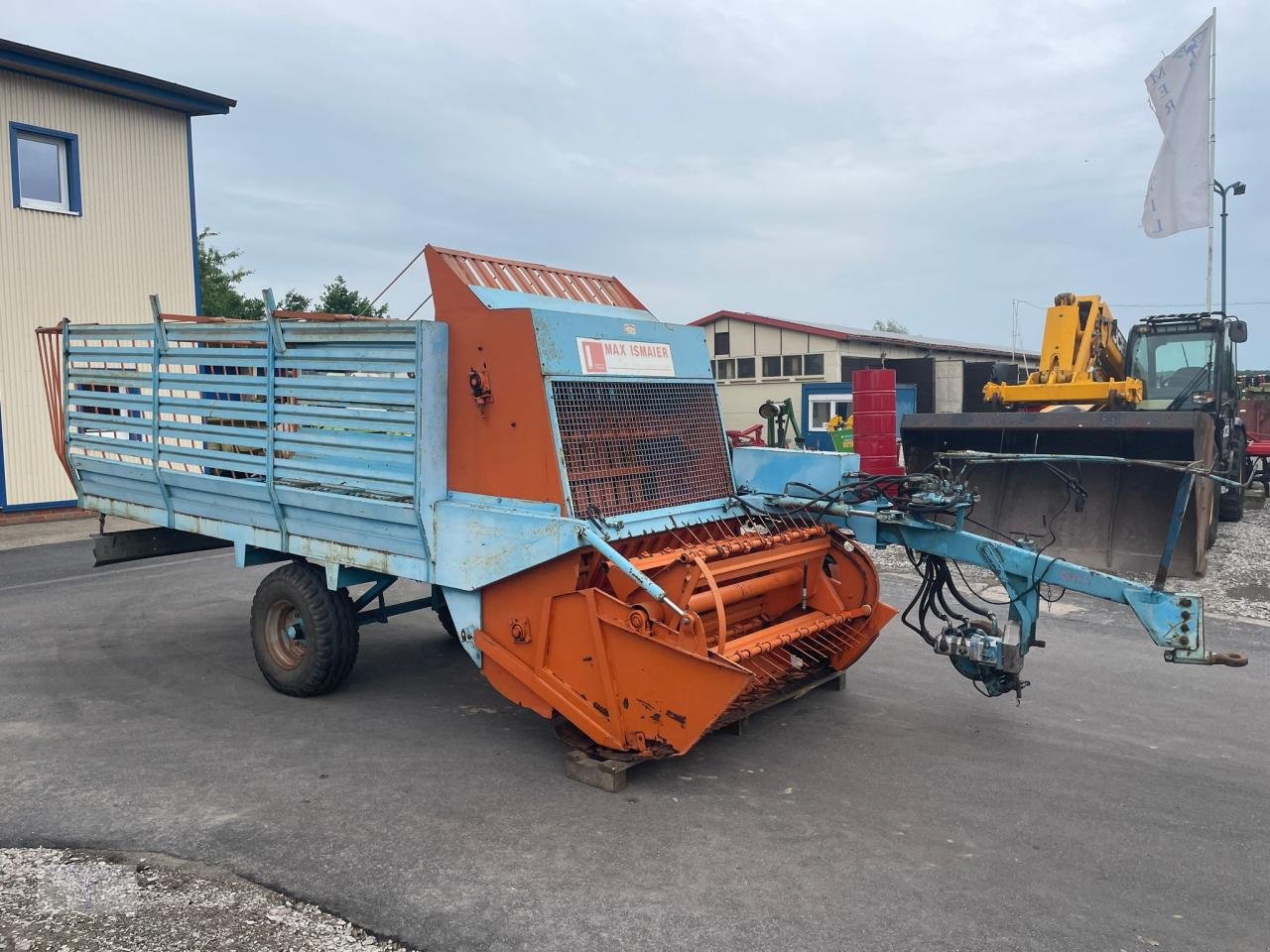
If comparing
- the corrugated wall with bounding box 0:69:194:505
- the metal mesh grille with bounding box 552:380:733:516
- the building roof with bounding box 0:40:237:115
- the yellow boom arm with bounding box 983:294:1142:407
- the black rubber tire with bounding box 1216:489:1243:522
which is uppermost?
the building roof with bounding box 0:40:237:115

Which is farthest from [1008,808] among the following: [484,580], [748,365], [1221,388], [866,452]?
[748,365]

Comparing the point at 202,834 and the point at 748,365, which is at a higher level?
the point at 748,365

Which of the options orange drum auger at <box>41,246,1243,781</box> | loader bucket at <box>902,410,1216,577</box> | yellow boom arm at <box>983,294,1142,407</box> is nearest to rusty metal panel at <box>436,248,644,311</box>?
orange drum auger at <box>41,246,1243,781</box>

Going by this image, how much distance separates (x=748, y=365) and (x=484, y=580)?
70.3 feet

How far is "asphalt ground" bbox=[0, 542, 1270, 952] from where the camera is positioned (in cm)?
334

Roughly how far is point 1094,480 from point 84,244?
1399 cm

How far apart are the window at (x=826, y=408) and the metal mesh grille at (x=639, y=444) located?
14642 millimetres

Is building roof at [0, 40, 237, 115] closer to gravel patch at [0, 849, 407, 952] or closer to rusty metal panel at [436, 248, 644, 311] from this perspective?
rusty metal panel at [436, 248, 644, 311]

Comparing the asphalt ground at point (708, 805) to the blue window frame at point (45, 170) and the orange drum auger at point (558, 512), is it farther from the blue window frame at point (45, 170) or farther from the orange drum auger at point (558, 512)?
the blue window frame at point (45, 170)

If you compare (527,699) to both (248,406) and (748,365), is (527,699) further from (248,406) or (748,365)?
(748,365)

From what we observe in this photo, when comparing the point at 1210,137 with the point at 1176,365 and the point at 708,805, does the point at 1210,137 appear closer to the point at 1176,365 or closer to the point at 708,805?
the point at 1176,365

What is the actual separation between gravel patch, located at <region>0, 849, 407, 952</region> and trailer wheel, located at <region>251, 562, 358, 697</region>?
1.85 m

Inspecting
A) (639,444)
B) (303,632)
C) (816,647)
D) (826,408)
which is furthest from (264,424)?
(826,408)

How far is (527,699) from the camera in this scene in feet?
15.3
